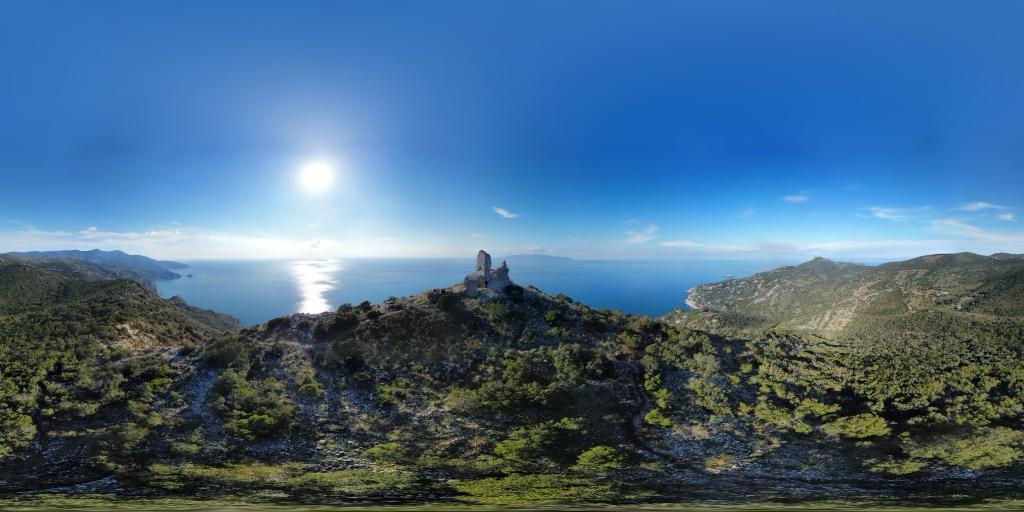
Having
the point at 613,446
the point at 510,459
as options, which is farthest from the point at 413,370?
the point at 613,446

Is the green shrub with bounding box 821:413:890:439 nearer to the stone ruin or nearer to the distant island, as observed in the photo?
the distant island

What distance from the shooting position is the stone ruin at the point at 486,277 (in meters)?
88.1

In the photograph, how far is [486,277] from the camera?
90.0 metres

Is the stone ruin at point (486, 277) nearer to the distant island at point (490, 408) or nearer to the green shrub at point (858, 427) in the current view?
the distant island at point (490, 408)

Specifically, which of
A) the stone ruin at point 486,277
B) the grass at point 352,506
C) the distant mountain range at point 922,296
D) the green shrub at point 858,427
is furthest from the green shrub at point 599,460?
the distant mountain range at point 922,296

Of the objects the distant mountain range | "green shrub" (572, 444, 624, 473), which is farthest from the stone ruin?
the distant mountain range

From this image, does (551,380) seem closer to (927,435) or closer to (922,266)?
(927,435)

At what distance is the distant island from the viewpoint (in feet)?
121

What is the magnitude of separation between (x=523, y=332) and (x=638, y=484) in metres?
40.5

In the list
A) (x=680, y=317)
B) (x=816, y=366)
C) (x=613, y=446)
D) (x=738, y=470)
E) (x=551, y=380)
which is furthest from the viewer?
(x=680, y=317)

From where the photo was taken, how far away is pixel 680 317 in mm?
186000

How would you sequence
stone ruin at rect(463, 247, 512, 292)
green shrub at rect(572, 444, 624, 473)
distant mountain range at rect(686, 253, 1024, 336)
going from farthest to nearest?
distant mountain range at rect(686, 253, 1024, 336), stone ruin at rect(463, 247, 512, 292), green shrub at rect(572, 444, 624, 473)

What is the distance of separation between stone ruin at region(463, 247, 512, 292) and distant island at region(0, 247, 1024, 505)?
0.39m

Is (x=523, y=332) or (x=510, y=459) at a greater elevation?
(x=523, y=332)
